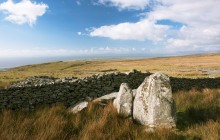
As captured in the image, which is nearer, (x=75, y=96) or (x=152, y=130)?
(x=152, y=130)

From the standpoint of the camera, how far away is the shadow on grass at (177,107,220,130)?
8.40 meters

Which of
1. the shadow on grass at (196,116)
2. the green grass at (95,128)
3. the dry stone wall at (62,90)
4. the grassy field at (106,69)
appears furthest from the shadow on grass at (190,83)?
the grassy field at (106,69)

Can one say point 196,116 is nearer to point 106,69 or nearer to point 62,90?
point 62,90

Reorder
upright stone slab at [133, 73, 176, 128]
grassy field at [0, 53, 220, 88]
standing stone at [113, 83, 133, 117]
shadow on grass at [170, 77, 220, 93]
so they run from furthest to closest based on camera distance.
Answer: grassy field at [0, 53, 220, 88]
shadow on grass at [170, 77, 220, 93]
standing stone at [113, 83, 133, 117]
upright stone slab at [133, 73, 176, 128]

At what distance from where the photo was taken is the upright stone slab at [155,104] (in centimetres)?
789

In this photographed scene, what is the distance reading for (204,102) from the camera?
10812 mm

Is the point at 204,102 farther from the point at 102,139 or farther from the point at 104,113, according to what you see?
the point at 102,139

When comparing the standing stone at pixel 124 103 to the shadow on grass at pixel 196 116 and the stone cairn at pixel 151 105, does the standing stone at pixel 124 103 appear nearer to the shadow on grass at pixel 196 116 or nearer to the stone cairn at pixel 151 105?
the stone cairn at pixel 151 105

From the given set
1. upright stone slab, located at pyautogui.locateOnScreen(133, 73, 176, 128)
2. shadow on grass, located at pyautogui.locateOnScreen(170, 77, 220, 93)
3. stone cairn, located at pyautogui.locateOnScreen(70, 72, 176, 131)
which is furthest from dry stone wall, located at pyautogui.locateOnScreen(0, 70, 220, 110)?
upright stone slab, located at pyautogui.locateOnScreen(133, 73, 176, 128)

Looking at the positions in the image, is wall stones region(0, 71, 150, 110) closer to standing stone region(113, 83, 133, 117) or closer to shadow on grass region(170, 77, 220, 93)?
shadow on grass region(170, 77, 220, 93)

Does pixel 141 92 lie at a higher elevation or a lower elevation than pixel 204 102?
higher

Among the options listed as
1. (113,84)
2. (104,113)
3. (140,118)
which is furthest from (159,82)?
(113,84)

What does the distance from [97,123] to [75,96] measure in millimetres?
5692

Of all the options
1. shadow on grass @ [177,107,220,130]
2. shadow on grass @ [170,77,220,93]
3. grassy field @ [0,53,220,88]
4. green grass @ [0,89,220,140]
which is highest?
green grass @ [0,89,220,140]
